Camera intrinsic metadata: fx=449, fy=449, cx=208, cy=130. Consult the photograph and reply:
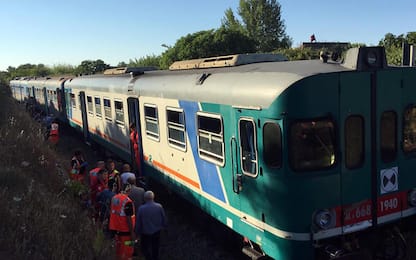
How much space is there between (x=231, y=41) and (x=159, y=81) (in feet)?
118

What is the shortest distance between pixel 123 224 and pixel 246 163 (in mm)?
2123

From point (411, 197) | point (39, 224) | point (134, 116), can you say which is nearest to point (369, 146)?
point (411, 197)

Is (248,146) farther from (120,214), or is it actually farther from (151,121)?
(151,121)

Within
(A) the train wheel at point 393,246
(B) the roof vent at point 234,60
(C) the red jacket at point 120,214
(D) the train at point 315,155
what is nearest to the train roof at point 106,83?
(B) the roof vent at point 234,60

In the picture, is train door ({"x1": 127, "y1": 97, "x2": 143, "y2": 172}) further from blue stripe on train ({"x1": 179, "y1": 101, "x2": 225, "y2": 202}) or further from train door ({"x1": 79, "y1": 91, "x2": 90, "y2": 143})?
train door ({"x1": 79, "y1": 91, "x2": 90, "y2": 143})

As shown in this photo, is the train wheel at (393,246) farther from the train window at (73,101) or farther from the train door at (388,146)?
the train window at (73,101)

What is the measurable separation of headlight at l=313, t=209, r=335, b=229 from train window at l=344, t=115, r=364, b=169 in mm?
632

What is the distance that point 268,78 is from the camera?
5.80 meters

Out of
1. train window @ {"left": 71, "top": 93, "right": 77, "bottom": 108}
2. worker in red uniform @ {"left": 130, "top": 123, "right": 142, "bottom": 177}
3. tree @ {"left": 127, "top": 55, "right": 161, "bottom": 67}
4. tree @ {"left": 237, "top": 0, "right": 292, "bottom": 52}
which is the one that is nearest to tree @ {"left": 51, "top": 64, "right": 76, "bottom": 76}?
tree @ {"left": 127, "top": 55, "right": 161, "bottom": 67}

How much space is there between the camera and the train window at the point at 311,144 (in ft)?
17.4

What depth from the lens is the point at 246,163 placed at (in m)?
6.02

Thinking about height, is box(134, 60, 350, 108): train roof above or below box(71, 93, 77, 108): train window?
above

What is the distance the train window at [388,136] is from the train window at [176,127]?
3467mm

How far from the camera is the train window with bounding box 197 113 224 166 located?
21.9 ft
